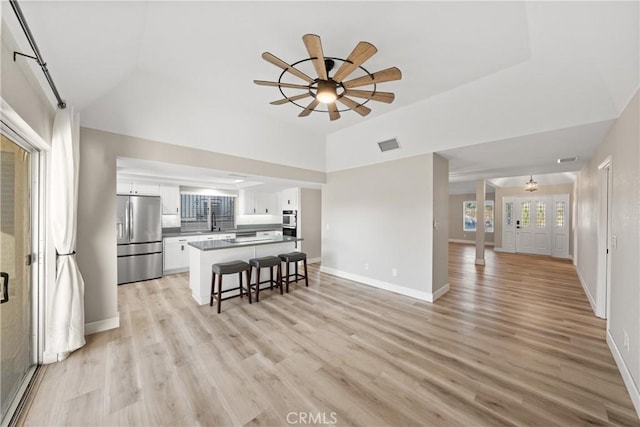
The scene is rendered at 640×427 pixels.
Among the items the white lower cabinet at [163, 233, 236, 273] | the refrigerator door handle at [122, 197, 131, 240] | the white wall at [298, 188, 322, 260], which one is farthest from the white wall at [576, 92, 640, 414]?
the refrigerator door handle at [122, 197, 131, 240]

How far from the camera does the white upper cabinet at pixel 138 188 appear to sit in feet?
15.8

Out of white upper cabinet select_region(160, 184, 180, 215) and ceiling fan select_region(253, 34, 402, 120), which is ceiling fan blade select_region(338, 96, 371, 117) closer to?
ceiling fan select_region(253, 34, 402, 120)

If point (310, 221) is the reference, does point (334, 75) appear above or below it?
above

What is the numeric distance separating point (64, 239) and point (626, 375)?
5.20m

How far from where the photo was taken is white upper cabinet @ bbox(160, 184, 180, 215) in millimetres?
5443

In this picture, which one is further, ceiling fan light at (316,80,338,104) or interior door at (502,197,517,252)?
interior door at (502,197,517,252)

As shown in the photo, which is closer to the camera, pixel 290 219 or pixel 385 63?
pixel 385 63

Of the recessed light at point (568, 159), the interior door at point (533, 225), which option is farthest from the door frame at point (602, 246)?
the interior door at point (533, 225)

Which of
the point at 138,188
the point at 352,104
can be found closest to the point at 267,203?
the point at 138,188

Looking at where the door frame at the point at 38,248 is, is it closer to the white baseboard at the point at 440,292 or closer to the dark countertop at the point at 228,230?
the dark countertop at the point at 228,230

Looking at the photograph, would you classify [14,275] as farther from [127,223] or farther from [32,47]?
[127,223]

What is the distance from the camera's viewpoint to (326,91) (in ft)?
7.26

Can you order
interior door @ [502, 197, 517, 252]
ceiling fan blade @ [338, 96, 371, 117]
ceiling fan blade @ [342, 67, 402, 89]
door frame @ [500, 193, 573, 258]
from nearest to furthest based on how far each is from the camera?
ceiling fan blade @ [342, 67, 402, 89] < ceiling fan blade @ [338, 96, 371, 117] < door frame @ [500, 193, 573, 258] < interior door @ [502, 197, 517, 252]

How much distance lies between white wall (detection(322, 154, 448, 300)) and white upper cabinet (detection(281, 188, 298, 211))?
123 centimetres
